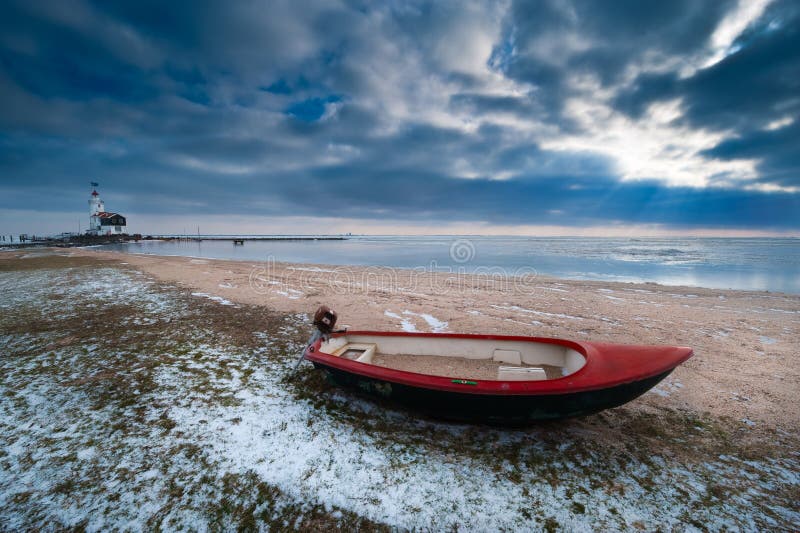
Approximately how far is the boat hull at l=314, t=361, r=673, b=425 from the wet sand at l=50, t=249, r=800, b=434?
198 centimetres

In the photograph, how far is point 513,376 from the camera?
4812 mm

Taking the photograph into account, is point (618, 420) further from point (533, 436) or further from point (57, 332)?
point (57, 332)

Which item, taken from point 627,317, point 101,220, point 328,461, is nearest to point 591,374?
point 328,461

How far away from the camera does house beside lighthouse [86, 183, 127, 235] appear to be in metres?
81.6

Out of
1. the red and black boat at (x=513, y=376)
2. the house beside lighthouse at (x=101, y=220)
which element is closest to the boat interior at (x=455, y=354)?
the red and black boat at (x=513, y=376)

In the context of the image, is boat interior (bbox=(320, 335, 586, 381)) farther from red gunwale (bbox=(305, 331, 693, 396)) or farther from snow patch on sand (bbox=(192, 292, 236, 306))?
snow patch on sand (bbox=(192, 292, 236, 306))

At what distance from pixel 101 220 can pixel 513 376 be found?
112304mm

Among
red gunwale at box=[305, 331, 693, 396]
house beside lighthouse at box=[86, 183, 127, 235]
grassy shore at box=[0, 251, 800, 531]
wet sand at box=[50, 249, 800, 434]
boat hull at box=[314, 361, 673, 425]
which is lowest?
grassy shore at box=[0, 251, 800, 531]

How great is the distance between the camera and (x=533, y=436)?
4.32 m

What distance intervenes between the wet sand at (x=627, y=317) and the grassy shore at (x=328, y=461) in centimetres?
71

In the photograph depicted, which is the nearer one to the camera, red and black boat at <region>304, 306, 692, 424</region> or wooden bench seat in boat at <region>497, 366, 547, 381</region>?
red and black boat at <region>304, 306, 692, 424</region>

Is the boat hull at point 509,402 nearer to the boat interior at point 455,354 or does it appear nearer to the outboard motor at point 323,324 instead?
the boat interior at point 455,354

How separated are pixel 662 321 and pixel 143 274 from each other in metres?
25.9

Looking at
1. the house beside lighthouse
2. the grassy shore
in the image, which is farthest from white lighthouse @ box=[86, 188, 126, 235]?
the grassy shore
